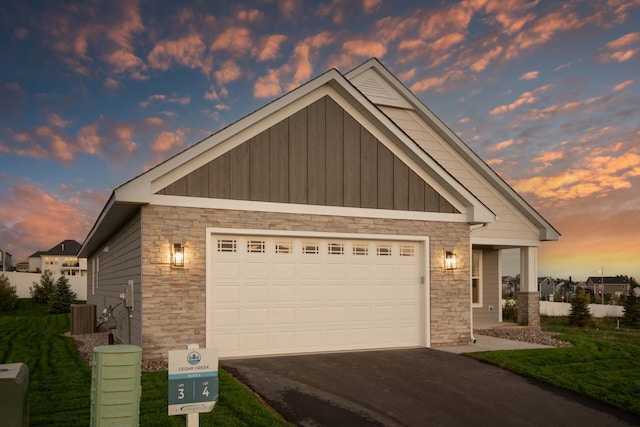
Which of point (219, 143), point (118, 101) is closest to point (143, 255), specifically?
point (219, 143)

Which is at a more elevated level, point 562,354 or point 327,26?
point 327,26

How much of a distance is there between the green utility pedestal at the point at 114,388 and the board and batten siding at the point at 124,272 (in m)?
4.74

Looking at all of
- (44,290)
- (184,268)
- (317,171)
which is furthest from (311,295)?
(44,290)

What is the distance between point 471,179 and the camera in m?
16.7

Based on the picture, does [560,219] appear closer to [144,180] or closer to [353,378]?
[353,378]

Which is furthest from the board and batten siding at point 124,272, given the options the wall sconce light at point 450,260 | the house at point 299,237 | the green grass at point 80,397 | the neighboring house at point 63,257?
the neighboring house at point 63,257

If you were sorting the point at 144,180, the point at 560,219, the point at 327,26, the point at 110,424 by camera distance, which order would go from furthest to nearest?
1. the point at 560,219
2. the point at 327,26
3. the point at 144,180
4. the point at 110,424

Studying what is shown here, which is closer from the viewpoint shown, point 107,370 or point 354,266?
point 107,370

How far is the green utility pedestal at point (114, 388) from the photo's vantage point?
5.18m

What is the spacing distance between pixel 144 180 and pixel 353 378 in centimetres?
526

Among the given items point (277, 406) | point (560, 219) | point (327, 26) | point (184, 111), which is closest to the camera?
point (277, 406)

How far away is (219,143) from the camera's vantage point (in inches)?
407

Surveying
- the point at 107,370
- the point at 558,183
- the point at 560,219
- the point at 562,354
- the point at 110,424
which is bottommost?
the point at 562,354

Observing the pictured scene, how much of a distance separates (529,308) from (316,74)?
10559mm
